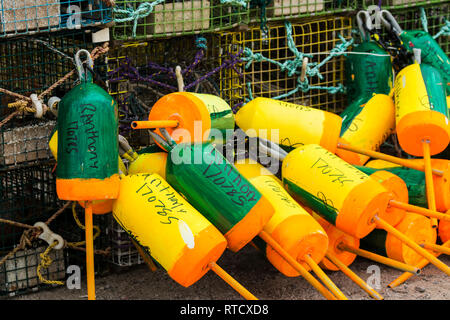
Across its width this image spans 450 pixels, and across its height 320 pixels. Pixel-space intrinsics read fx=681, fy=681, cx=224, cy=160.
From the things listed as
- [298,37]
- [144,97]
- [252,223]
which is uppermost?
[298,37]

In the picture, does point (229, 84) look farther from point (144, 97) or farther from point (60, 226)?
point (60, 226)

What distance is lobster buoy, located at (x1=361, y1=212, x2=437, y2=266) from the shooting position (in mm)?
3074

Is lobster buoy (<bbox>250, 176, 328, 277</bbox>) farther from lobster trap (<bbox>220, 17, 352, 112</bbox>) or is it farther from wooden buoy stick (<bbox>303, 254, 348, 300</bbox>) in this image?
lobster trap (<bbox>220, 17, 352, 112</bbox>)

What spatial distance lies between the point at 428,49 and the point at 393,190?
986mm

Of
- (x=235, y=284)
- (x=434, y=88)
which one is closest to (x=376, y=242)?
(x=434, y=88)

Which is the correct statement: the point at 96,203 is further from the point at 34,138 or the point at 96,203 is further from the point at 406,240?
the point at 406,240

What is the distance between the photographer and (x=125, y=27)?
10.2ft

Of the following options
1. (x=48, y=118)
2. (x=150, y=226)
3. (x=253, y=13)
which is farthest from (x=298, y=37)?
(x=150, y=226)

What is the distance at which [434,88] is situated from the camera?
3.23 m

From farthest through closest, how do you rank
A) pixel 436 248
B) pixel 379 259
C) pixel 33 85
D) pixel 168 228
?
pixel 33 85, pixel 436 248, pixel 379 259, pixel 168 228

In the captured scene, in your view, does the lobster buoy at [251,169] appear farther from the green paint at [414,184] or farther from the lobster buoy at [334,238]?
the green paint at [414,184]
